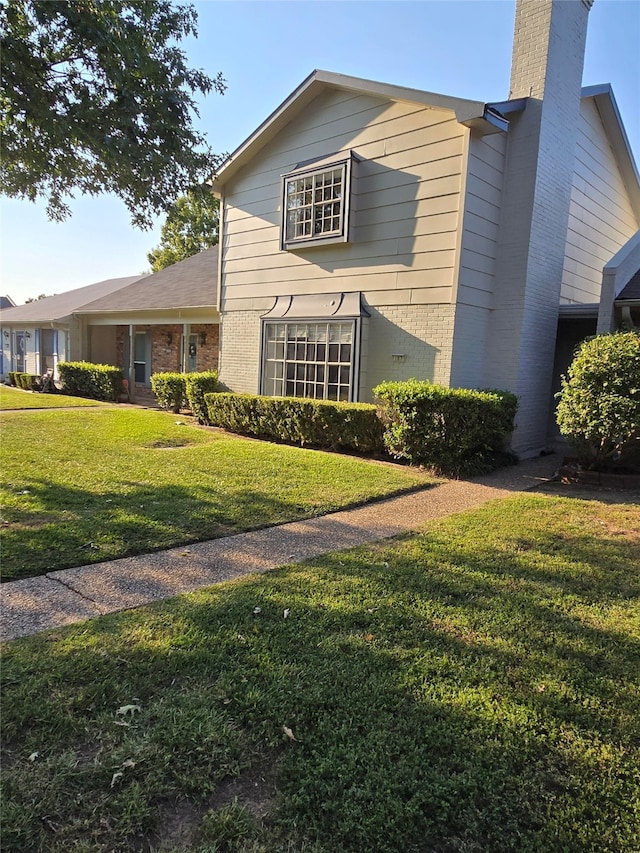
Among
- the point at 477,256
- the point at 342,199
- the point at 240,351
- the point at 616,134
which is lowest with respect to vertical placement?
the point at 240,351

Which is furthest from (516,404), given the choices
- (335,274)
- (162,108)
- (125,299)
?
(125,299)

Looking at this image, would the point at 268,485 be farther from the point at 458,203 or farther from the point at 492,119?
the point at 492,119

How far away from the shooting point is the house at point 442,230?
914 cm

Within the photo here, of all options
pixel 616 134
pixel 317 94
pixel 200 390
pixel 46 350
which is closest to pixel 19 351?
pixel 46 350

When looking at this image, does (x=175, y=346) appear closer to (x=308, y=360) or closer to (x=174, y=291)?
(x=174, y=291)

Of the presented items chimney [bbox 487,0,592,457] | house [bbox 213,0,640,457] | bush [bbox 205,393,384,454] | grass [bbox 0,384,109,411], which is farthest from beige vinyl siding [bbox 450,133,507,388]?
grass [bbox 0,384,109,411]

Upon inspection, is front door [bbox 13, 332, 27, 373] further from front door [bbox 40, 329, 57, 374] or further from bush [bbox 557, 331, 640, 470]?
bush [bbox 557, 331, 640, 470]

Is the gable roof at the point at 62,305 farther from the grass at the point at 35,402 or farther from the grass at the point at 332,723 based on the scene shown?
the grass at the point at 332,723

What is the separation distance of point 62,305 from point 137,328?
724cm

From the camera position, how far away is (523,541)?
17.2 feet

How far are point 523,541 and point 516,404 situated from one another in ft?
14.7

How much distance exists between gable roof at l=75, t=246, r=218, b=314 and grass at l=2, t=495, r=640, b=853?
40.9 ft

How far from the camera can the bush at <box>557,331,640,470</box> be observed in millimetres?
7500

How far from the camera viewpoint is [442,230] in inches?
357
